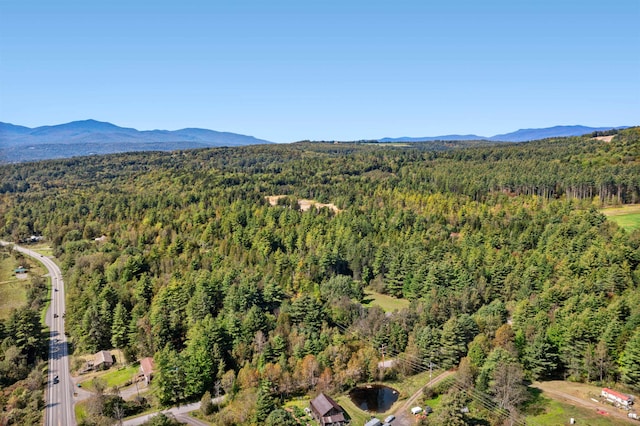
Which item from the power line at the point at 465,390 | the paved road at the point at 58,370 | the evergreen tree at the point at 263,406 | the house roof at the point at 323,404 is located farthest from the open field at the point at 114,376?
the power line at the point at 465,390

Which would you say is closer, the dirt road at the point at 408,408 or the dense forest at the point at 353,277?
the dirt road at the point at 408,408

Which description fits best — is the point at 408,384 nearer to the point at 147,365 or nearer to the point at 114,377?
the point at 147,365

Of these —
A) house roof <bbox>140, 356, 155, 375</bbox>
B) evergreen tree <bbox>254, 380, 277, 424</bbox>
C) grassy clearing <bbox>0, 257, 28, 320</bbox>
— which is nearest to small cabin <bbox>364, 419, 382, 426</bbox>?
evergreen tree <bbox>254, 380, 277, 424</bbox>

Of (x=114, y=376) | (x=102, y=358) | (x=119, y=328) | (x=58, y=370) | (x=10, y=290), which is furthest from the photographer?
(x=10, y=290)

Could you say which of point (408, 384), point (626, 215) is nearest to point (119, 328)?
point (408, 384)

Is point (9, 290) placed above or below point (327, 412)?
below

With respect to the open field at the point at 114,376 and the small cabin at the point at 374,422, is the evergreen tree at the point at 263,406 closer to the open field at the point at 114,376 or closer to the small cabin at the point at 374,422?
the small cabin at the point at 374,422

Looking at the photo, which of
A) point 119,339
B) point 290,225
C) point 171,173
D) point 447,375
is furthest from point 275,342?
point 171,173
